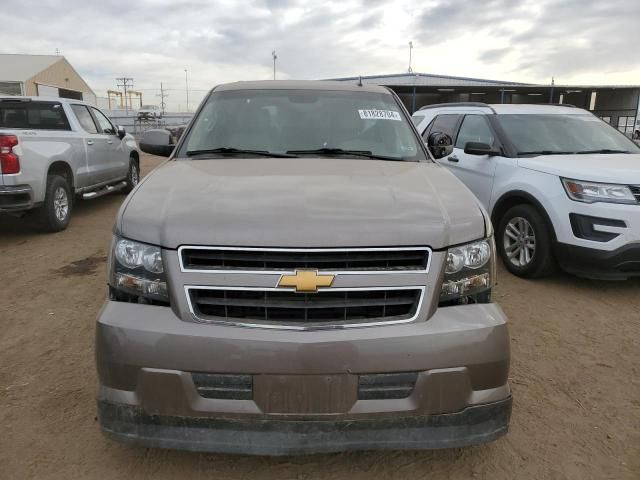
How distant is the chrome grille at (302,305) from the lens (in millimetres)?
2078

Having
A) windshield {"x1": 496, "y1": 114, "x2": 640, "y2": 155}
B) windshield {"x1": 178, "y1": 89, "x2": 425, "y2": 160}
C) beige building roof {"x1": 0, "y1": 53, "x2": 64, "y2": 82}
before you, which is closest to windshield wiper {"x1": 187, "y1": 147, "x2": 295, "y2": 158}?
windshield {"x1": 178, "y1": 89, "x2": 425, "y2": 160}

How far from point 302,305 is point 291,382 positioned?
0.30 metres

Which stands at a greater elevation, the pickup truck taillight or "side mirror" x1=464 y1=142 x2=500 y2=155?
"side mirror" x1=464 y1=142 x2=500 y2=155

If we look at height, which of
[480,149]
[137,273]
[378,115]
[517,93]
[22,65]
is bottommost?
[137,273]

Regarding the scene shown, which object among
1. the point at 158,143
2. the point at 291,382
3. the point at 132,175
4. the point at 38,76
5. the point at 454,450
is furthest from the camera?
the point at 38,76

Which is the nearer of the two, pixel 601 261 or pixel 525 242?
pixel 601 261

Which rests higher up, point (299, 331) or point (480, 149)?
point (480, 149)

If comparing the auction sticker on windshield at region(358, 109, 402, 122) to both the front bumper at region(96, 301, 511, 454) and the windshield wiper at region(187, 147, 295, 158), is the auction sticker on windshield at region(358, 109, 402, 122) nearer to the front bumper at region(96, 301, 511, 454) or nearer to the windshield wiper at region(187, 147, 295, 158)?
the windshield wiper at region(187, 147, 295, 158)

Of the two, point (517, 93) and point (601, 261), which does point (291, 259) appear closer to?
point (601, 261)

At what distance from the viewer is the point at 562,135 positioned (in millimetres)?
6059

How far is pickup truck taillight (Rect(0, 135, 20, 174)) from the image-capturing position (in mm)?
6276

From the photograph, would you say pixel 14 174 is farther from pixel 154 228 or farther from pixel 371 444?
pixel 371 444

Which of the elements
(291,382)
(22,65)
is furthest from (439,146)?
(22,65)

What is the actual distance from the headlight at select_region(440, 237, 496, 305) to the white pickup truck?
20.1ft
